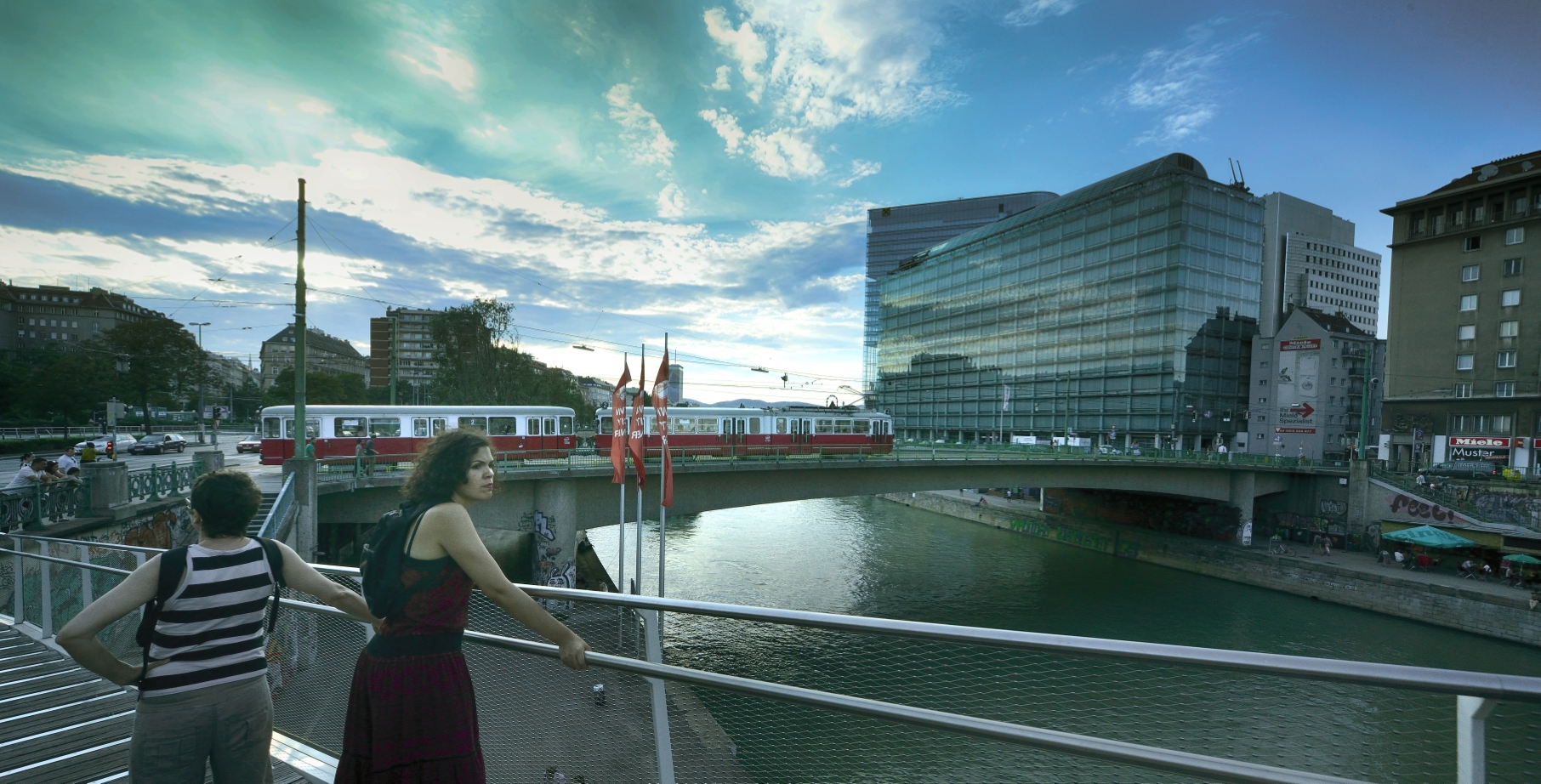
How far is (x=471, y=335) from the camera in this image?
37906mm

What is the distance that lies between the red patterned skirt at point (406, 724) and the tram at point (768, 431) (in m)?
23.9

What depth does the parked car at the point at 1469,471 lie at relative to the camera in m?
32.6

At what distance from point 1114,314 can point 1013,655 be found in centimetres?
5343

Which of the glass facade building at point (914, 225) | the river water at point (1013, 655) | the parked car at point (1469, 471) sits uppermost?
the glass facade building at point (914, 225)

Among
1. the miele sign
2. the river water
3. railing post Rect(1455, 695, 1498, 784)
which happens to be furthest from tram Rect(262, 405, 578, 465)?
the miele sign

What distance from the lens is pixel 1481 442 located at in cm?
3822

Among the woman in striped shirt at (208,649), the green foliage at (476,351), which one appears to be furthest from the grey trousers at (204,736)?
the green foliage at (476,351)

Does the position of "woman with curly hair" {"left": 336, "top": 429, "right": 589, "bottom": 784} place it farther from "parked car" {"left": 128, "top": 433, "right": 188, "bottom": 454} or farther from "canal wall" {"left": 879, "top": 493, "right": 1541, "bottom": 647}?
"parked car" {"left": 128, "top": 433, "right": 188, "bottom": 454}

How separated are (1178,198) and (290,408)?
6190 centimetres

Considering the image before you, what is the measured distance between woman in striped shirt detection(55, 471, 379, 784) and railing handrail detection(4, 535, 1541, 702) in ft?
5.65

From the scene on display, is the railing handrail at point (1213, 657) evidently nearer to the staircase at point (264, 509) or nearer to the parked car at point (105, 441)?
the staircase at point (264, 509)

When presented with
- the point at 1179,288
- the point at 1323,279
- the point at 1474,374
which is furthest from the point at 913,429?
the point at 1323,279

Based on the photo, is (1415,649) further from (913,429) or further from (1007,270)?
(913,429)

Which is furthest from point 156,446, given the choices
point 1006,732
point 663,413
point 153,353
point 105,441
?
point 1006,732
